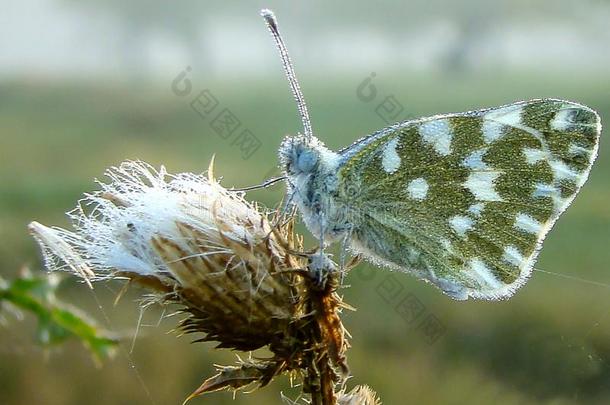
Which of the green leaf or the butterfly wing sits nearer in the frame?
the butterfly wing

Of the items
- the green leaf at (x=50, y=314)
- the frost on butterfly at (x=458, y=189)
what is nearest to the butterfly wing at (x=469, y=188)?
the frost on butterfly at (x=458, y=189)

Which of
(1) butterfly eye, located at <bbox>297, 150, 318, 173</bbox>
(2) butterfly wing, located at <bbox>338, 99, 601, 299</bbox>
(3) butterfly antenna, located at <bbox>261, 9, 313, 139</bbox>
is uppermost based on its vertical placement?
(3) butterfly antenna, located at <bbox>261, 9, 313, 139</bbox>

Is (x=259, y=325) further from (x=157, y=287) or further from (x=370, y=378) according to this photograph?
(x=370, y=378)

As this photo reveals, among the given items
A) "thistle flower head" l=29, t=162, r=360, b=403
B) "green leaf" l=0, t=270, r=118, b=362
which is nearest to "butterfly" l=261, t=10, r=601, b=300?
"thistle flower head" l=29, t=162, r=360, b=403

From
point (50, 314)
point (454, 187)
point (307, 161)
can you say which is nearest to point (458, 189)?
point (454, 187)

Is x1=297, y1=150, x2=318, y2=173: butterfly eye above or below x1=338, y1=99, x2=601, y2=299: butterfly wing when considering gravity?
above

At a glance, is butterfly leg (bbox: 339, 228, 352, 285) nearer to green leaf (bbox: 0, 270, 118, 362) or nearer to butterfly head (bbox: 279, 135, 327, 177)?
butterfly head (bbox: 279, 135, 327, 177)

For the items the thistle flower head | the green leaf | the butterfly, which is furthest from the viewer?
the green leaf

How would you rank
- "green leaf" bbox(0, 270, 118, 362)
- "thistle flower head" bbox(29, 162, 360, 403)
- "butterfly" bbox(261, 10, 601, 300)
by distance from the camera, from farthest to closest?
"green leaf" bbox(0, 270, 118, 362)
"butterfly" bbox(261, 10, 601, 300)
"thistle flower head" bbox(29, 162, 360, 403)

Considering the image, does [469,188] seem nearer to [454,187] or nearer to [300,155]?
[454,187]
